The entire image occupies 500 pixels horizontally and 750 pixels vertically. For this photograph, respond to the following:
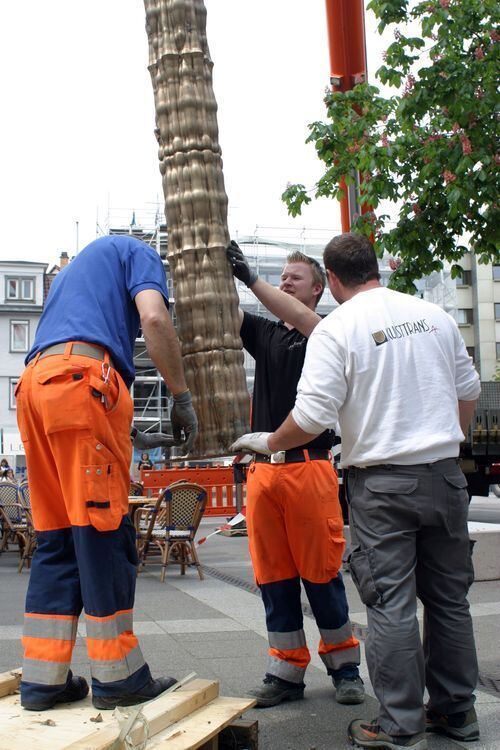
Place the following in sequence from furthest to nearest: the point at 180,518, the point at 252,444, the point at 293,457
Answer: the point at 180,518
the point at 293,457
the point at 252,444

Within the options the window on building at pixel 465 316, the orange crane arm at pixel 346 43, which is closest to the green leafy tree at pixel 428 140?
the orange crane arm at pixel 346 43

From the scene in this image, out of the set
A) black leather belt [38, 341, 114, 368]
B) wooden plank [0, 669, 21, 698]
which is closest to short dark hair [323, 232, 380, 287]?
black leather belt [38, 341, 114, 368]

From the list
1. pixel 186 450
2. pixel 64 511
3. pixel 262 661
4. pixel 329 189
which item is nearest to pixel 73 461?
pixel 64 511

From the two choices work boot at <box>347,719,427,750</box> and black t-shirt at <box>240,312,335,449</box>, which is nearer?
work boot at <box>347,719,427,750</box>

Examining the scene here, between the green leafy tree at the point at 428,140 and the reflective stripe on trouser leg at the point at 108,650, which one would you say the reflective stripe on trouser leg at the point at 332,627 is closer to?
the reflective stripe on trouser leg at the point at 108,650

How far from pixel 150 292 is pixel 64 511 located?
0.88 meters

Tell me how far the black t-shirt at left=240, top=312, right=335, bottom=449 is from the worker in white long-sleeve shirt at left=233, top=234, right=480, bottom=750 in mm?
693

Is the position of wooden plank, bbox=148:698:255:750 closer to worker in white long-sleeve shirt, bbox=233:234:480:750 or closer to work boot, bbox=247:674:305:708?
worker in white long-sleeve shirt, bbox=233:234:480:750

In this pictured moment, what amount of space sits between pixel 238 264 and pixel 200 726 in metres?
1.92

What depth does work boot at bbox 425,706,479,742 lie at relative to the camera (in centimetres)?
362

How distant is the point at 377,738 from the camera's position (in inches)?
133

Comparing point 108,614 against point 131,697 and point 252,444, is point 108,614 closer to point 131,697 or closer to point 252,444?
point 131,697

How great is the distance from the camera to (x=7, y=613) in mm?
7559

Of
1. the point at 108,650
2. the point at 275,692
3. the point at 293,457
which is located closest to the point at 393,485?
the point at 293,457
